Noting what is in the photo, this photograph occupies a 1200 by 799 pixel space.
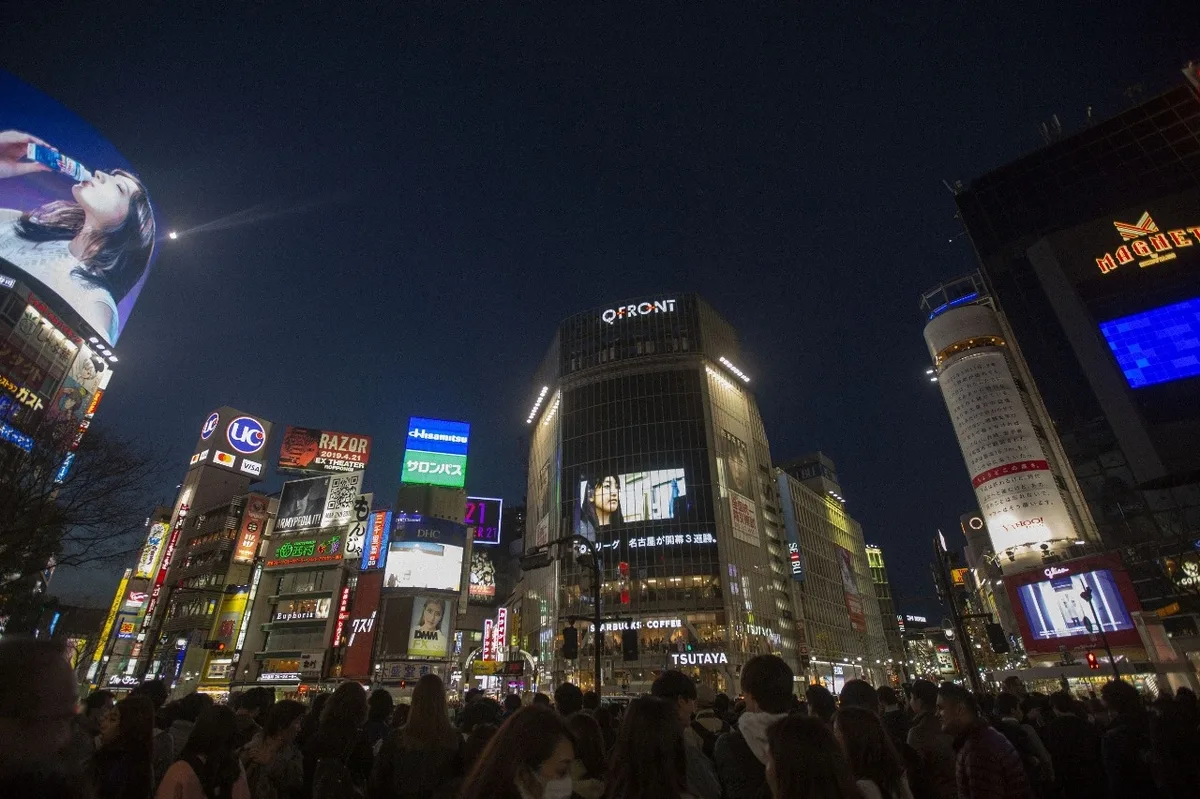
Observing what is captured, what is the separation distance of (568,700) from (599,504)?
64.1 metres

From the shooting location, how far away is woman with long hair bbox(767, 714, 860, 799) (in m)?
3.11

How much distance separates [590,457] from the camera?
74750 millimetres

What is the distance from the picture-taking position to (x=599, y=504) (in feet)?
233

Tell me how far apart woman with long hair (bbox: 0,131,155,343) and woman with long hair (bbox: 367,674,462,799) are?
5521 cm

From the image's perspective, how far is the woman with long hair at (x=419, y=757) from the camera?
4820 millimetres

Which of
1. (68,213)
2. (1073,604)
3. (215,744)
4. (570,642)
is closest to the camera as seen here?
(215,744)

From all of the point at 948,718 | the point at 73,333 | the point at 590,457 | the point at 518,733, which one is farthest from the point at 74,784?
the point at 590,457

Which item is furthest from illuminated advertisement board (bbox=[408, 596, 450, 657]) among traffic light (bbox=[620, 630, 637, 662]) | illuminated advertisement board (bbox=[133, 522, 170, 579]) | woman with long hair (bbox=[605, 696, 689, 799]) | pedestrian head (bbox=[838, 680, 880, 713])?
woman with long hair (bbox=[605, 696, 689, 799])

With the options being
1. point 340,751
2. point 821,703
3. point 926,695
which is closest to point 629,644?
point 926,695

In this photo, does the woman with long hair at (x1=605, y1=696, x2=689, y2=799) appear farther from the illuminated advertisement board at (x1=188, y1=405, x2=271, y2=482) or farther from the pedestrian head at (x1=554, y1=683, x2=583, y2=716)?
the illuminated advertisement board at (x1=188, y1=405, x2=271, y2=482)

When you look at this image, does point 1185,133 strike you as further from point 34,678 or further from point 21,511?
point 21,511

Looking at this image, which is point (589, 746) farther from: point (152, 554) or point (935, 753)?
point (152, 554)

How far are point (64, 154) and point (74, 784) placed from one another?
6318 centimetres

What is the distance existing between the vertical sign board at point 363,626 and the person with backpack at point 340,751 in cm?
4875
